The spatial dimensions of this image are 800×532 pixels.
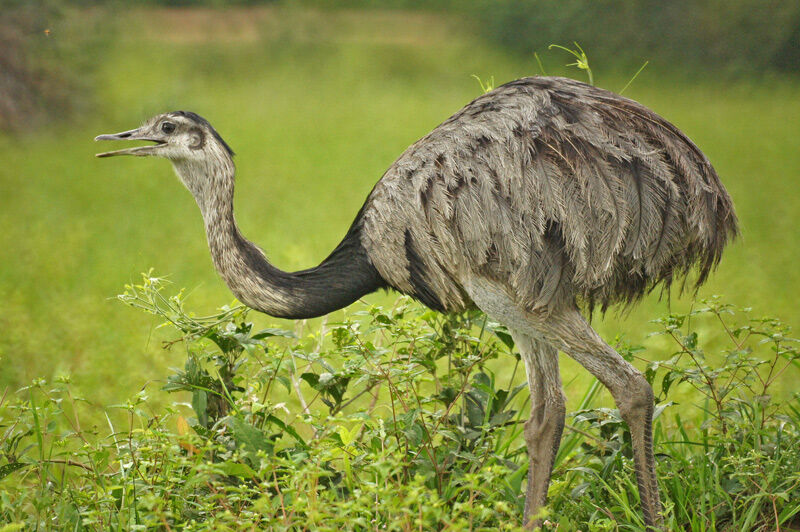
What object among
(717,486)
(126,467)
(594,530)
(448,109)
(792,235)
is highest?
(448,109)

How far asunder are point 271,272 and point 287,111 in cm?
771

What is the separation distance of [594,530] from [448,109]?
756 cm

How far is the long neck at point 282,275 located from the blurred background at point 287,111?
1.98 meters

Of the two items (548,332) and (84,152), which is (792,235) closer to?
(548,332)

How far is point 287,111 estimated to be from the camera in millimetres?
10688

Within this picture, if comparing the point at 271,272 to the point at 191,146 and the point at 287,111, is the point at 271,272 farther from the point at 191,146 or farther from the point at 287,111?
the point at 287,111

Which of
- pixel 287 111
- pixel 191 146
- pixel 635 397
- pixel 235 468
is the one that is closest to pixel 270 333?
pixel 235 468

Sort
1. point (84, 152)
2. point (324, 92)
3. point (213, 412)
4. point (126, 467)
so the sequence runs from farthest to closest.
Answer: point (324, 92)
point (84, 152)
point (213, 412)
point (126, 467)

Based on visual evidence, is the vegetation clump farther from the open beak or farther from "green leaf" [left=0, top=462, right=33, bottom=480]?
the open beak

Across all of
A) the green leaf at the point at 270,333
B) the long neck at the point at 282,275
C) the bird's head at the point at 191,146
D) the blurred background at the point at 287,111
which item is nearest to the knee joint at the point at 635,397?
the long neck at the point at 282,275

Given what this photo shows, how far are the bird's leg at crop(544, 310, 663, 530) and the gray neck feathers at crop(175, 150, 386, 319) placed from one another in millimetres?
608

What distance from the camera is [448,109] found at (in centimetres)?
1005

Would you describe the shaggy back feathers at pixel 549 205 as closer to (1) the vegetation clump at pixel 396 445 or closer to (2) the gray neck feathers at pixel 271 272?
(2) the gray neck feathers at pixel 271 272

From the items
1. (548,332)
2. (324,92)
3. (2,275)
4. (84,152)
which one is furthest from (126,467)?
(324,92)
